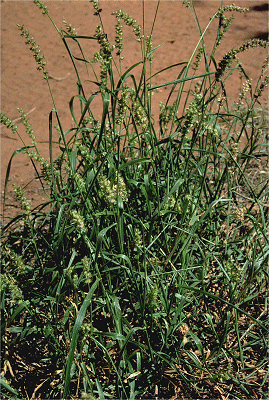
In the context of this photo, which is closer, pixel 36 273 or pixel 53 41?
pixel 36 273

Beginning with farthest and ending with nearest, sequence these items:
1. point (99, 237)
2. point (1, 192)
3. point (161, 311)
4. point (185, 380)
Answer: point (1, 192), point (161, 311), point (185, 380), point (99, 237)

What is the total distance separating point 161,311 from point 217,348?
30cm

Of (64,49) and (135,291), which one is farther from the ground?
(64,49)

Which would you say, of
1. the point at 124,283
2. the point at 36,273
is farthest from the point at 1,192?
the point at 124,283

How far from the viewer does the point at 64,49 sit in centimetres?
559

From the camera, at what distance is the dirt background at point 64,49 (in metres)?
4.50

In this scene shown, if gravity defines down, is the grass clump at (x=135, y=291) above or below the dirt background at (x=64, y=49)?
below

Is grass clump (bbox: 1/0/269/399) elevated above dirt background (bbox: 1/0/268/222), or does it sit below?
below

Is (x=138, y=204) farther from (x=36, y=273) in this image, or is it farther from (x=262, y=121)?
(x=262, y=121)

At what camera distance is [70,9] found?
6250 millimetres

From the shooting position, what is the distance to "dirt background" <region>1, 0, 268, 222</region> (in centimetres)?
450

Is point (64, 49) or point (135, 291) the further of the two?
point (64, 49)

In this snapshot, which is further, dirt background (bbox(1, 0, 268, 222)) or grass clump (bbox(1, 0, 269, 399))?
dirt background (bbox(1, 0, 268, 222))

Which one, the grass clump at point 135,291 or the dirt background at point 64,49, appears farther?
the dirt background at point 64,49
